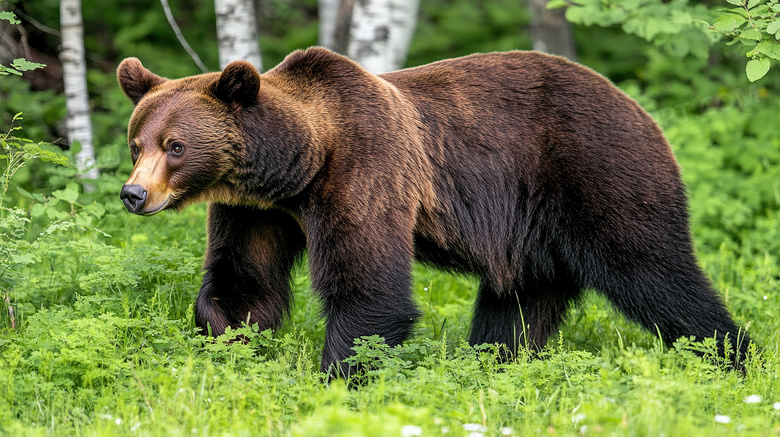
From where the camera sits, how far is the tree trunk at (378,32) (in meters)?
7.21

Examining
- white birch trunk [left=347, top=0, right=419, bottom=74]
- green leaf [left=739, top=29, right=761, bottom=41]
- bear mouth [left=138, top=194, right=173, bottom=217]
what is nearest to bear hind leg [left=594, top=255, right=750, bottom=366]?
green leaf [left=739, top=29, right=761, bottom=41]

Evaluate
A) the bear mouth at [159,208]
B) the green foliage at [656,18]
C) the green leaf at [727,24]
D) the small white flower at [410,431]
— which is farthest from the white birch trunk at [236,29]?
the small white flower at [410,431]

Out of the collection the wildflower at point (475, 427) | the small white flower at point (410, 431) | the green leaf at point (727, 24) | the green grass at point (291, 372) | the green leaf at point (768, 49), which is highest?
the green leaf at point (727, 24)

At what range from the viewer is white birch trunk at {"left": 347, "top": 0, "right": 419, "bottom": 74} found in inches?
284

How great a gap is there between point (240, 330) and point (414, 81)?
1.78 metres

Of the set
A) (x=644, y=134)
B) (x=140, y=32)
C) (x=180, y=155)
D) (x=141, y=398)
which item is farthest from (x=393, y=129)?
(x=140, y=32)

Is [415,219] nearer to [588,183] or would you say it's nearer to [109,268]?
[588,183]

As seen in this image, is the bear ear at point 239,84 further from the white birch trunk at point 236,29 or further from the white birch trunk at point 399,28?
the white birch trunk at point 399,28

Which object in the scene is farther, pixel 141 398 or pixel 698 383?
pixel 698 383

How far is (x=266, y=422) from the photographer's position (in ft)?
11.2

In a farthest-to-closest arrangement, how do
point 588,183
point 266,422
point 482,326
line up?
1. point 482,326
2. point 588,183
3. point 266,422

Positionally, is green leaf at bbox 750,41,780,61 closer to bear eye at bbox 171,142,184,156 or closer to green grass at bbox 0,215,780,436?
green grass at bbox 0,215,780,436

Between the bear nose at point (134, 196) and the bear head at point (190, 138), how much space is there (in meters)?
0.03

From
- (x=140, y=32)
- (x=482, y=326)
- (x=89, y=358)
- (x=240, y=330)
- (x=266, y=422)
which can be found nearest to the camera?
(x=266, y=422)
